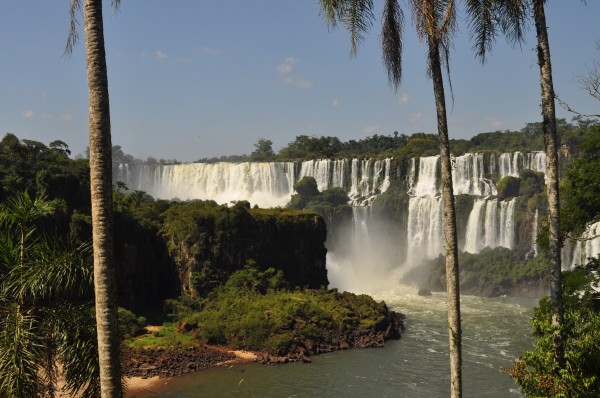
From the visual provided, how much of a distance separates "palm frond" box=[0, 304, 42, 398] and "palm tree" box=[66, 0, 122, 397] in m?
0.77

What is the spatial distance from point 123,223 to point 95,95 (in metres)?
32.6

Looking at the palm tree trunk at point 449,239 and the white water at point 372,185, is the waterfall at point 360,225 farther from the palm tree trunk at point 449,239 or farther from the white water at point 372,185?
the palm tree trunk at point 449,239

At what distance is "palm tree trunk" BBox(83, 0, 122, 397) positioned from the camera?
19.8 feet

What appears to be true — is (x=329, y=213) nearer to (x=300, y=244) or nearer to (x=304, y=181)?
(x=304, y=181)

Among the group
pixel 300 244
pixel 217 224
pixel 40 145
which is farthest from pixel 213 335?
pixel 40 145

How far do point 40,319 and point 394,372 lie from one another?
73.9 ft

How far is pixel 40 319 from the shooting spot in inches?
260

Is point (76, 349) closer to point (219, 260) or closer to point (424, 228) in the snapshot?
point (219, 260)

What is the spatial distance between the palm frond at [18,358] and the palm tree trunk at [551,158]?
6.47 metres

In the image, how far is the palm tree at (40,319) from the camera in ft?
20.2

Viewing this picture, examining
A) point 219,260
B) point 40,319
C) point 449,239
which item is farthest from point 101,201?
point 219,260

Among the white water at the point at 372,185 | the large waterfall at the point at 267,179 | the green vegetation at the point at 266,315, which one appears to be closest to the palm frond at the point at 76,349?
the green vegetation at the point at 266,315

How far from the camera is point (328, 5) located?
8188 millimetres

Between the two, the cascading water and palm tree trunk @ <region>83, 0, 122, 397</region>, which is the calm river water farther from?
the cascading water
